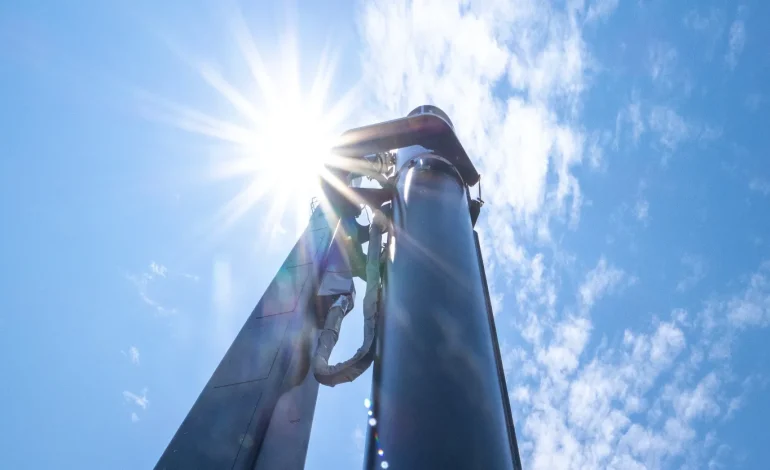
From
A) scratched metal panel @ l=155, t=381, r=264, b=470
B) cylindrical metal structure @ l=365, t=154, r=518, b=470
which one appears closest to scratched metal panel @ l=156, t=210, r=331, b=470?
scratched metal panel @ l=155, t=381, r=264, b=470

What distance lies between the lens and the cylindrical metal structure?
2.77m

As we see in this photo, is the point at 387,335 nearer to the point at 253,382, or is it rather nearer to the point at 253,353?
the point at 253,382

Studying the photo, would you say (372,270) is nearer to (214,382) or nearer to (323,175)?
(214,382)

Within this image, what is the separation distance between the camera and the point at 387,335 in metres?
3.72

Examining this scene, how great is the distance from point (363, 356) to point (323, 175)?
146 inches

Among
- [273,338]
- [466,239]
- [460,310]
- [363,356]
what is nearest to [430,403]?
[460,310]

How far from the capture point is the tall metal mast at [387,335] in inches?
116

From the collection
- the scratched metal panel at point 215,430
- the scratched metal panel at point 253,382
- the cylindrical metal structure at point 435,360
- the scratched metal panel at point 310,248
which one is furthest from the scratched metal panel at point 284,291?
the cylindrical metal structure at point 435,360

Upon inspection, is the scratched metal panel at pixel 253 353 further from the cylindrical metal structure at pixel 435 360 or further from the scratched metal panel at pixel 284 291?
the cylindrical metal structure at pixel 435 360

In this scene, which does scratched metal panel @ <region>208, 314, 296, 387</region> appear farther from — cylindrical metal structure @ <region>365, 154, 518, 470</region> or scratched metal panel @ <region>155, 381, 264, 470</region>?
cylindrical metal structure @ <region>365, 154, 518, 470</region>

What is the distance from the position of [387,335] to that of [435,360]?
2.01 feet

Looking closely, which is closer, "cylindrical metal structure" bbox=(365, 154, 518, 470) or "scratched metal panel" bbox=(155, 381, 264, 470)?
"cylindrical metal structure" bbox=(365, 154, 518, 470)

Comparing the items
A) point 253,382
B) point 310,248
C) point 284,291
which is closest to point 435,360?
point 253,382

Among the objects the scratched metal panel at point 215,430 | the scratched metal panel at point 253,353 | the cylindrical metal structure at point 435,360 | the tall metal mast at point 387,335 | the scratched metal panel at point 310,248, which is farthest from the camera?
the scratched metal panel at point 310,248
